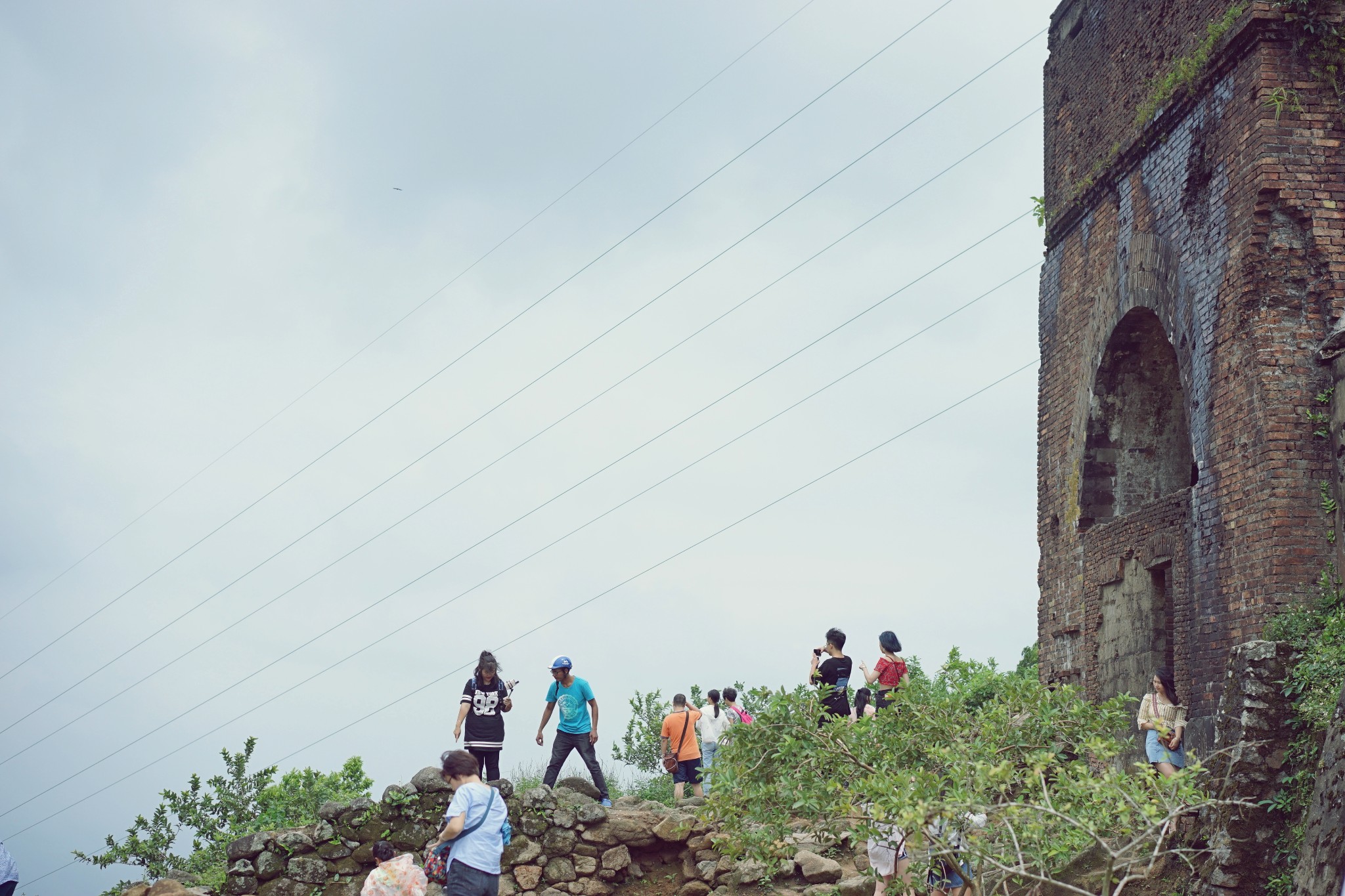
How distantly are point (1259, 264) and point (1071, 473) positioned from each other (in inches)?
154

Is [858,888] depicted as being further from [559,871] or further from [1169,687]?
[1169,687]

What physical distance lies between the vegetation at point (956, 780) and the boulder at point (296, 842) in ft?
17.3

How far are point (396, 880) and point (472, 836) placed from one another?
0.85 meters

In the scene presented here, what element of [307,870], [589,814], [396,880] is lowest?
[307,870]

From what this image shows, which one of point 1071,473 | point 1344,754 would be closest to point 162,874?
point 1071,473

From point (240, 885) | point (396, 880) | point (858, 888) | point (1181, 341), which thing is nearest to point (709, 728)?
point (858, 888)

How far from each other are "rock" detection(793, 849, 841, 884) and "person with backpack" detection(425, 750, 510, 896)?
4.23 m

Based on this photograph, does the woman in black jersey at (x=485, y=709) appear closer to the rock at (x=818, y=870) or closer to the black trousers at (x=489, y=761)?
the black trousers at (x=489, y=761)

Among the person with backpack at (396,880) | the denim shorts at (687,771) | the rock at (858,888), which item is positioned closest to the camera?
the person with backpack at (396,880)

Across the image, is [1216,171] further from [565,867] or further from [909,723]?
[565,867]

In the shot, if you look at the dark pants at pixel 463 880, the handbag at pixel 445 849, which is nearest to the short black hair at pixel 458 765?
the handbag at pixel 445 849

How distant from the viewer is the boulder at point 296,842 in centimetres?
1184

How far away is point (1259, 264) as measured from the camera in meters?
10.2

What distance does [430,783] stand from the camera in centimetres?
1208
